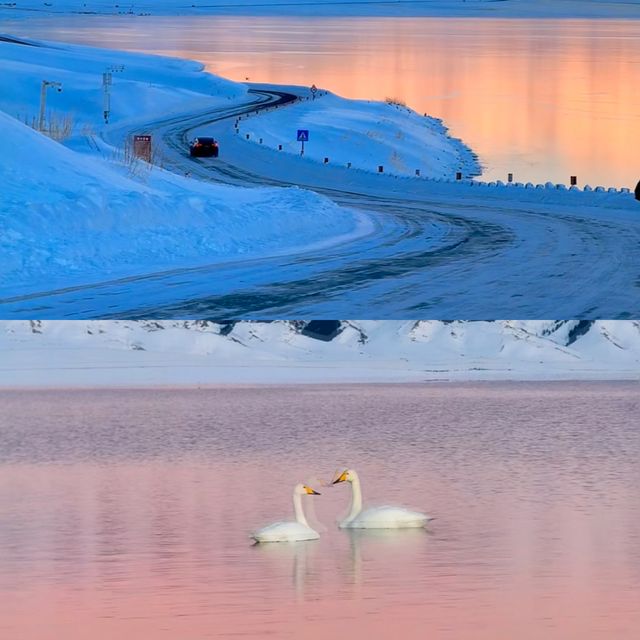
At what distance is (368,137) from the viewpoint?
89.8 metres

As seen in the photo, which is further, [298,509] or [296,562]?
[298,509]

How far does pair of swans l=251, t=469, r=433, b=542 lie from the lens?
8.98 meters

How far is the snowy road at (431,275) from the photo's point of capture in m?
23.4

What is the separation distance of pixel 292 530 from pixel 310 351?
929cm

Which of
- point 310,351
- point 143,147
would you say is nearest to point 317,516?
point 310,351

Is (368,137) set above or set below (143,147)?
above

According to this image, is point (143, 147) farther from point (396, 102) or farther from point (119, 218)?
point (396, 102)

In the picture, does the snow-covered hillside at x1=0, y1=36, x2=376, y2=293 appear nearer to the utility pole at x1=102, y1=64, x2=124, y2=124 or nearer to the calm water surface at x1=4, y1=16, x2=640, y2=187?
the calm water surface at x1=4, y1=16, x2=640, y2=187

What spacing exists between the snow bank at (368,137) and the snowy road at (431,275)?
33199mm

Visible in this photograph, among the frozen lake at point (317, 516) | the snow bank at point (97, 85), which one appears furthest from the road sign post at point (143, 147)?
the frozen lake at point (317, 516)

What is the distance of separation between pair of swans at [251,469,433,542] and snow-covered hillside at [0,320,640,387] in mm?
7448

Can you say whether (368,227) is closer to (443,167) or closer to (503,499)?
(503,499)

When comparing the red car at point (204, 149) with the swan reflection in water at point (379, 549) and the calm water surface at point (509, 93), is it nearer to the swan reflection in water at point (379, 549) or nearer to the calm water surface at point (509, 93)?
the calm water surface at point (509, 93)

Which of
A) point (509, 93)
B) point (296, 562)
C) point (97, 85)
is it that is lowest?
point (296, 562)
